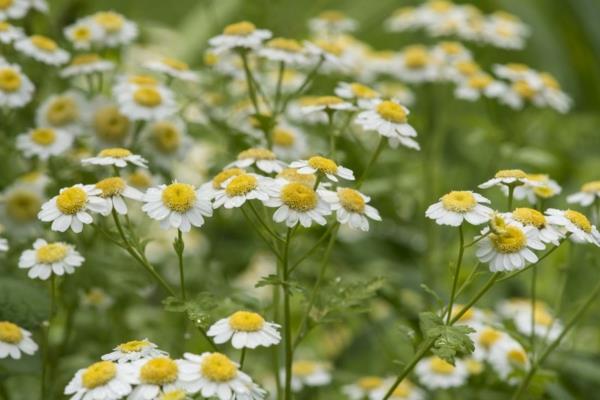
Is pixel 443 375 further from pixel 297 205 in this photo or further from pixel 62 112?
pixel 62 112

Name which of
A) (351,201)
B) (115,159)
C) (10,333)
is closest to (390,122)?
(351,201)

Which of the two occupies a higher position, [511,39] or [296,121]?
[511,39]

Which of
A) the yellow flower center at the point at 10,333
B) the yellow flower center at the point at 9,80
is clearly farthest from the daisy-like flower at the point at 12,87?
the yellow flower center at the point at 10,333

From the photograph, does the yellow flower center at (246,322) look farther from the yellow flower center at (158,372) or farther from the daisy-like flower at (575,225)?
the daisy-like flower at (575,225)

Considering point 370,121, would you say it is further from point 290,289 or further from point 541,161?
point 541,161

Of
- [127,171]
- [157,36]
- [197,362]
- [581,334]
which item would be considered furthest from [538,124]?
[197,362]

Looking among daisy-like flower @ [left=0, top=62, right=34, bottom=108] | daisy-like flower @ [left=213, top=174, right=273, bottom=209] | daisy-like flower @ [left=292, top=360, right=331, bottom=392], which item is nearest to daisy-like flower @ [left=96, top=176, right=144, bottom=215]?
daisy-like flower @ [left=213, top=174, right=273, bottom=209]
